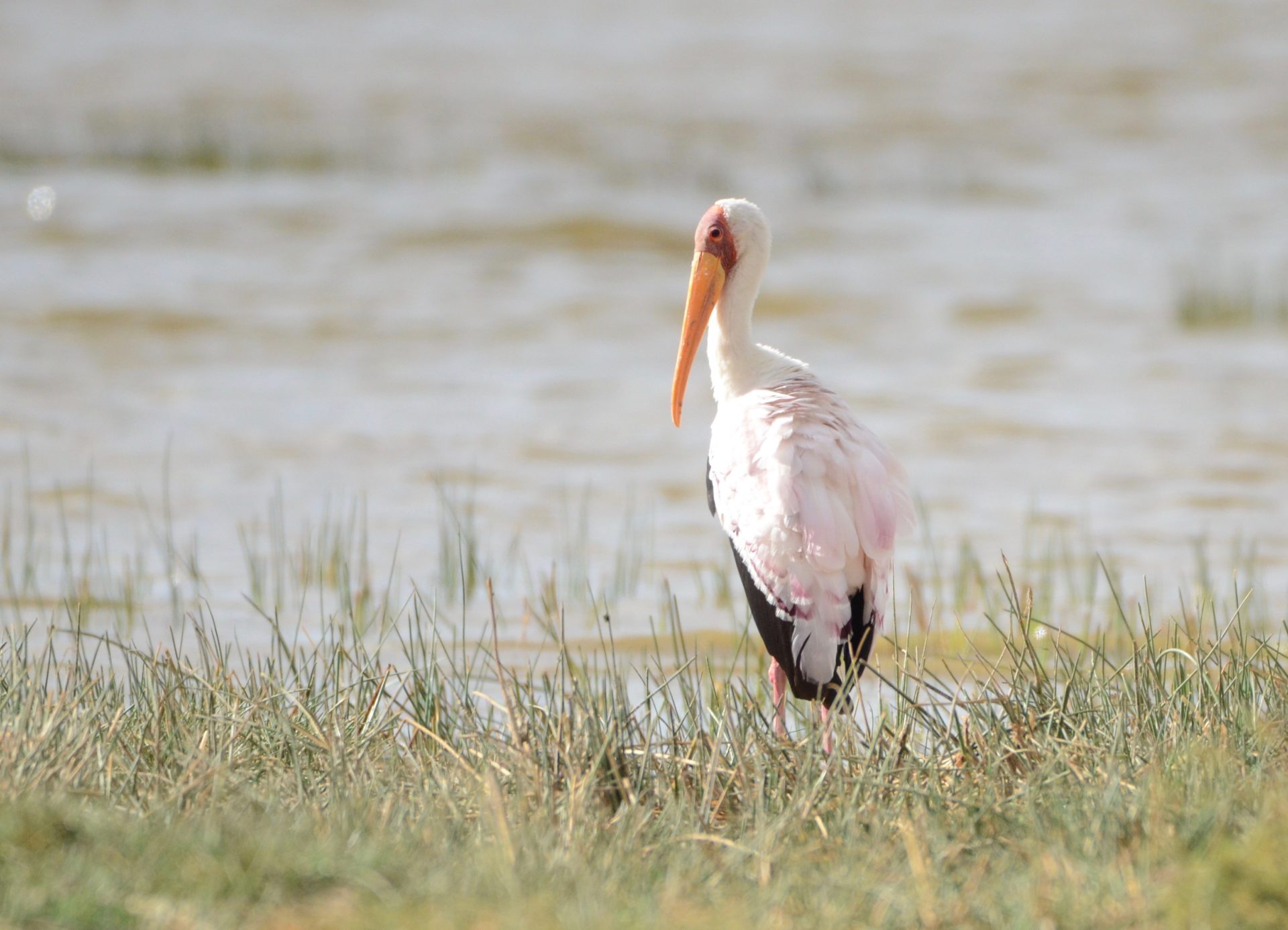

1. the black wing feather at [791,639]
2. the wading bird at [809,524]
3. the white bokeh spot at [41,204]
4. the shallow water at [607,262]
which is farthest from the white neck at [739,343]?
the white bokeh spot at [41,204]

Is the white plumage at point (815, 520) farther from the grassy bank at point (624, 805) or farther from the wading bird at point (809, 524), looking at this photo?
the grassy bank at point (624, 805)

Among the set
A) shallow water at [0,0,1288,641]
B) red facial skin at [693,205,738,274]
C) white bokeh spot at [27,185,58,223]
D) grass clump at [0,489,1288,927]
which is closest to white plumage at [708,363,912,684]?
grass clump at [0,489,1288,927]

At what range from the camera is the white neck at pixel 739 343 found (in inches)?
216

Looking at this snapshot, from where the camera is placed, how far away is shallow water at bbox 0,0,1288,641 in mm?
9672

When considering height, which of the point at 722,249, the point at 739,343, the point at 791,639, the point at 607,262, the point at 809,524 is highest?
the point at 722,249

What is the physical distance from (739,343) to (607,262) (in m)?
11.3

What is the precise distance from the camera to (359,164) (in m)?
19.5

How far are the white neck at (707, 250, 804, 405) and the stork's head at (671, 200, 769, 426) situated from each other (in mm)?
14

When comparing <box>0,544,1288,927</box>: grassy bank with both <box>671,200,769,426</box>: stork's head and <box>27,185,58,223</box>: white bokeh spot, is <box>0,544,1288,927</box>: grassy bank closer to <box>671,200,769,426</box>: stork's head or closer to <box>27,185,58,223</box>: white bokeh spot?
<box>671,200,769,426</box>: stork's head

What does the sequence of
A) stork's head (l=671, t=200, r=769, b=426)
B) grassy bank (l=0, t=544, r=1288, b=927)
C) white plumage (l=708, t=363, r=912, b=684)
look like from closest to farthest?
grassy bank (l=0, t=544, r=1288, b=927)
white plumage (l=708, t=363, r=912, b=684)
stork's head (l=671, t=200, r=769, b=426)

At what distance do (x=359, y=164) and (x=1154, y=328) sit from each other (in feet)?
31.3

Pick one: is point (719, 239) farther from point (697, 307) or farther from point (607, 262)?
point (607, 262)

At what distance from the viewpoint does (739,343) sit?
18.3ft

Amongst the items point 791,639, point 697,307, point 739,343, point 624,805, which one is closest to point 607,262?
point 697,307
